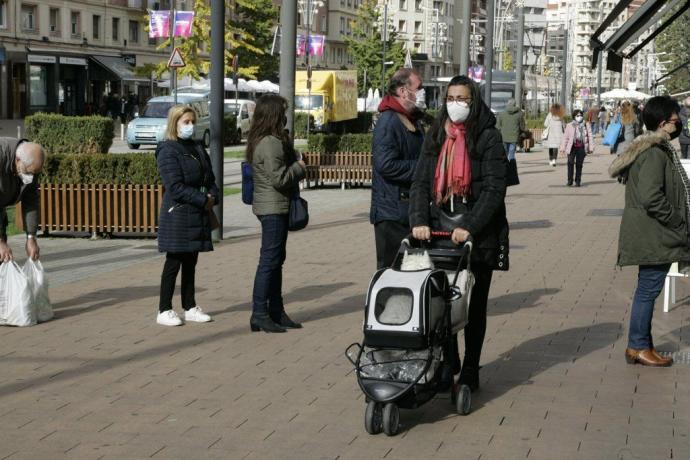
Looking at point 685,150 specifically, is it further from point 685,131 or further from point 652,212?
point 652,212

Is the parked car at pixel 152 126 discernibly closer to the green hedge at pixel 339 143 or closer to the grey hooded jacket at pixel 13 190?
the green hedge at pixel 339 143

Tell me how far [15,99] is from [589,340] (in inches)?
2061

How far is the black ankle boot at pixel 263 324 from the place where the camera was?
8695mm

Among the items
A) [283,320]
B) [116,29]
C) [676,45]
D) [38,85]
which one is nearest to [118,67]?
[116,29]

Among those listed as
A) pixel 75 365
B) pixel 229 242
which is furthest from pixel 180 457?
pixel 229 242

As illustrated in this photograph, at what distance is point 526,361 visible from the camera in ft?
25.4

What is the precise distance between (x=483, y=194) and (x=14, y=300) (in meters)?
4.07

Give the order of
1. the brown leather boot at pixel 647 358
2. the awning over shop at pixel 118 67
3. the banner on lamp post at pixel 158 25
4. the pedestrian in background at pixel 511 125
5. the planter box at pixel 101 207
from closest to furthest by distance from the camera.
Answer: the brown leather boot at pixel 647 358
the planter box at pixel 101 207
the pedestrian in background at pixel 511 125
the banner on lamp post at pixel 158 25
the awning over shop at pixel 118 67

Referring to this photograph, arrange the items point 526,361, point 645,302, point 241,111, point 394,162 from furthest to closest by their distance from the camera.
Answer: point 241,111 → point 526,361 → point 645,302 → point 394,162

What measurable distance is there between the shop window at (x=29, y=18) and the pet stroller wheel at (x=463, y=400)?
5483 cm

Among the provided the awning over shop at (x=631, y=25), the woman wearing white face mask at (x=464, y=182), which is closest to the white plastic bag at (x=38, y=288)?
the woman wearing white face mask at (x=464, y=182)

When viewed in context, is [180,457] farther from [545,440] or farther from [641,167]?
[641,167]

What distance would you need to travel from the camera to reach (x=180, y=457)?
549 cm

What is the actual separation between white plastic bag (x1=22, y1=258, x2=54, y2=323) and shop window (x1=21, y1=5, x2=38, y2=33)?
5133 cm
